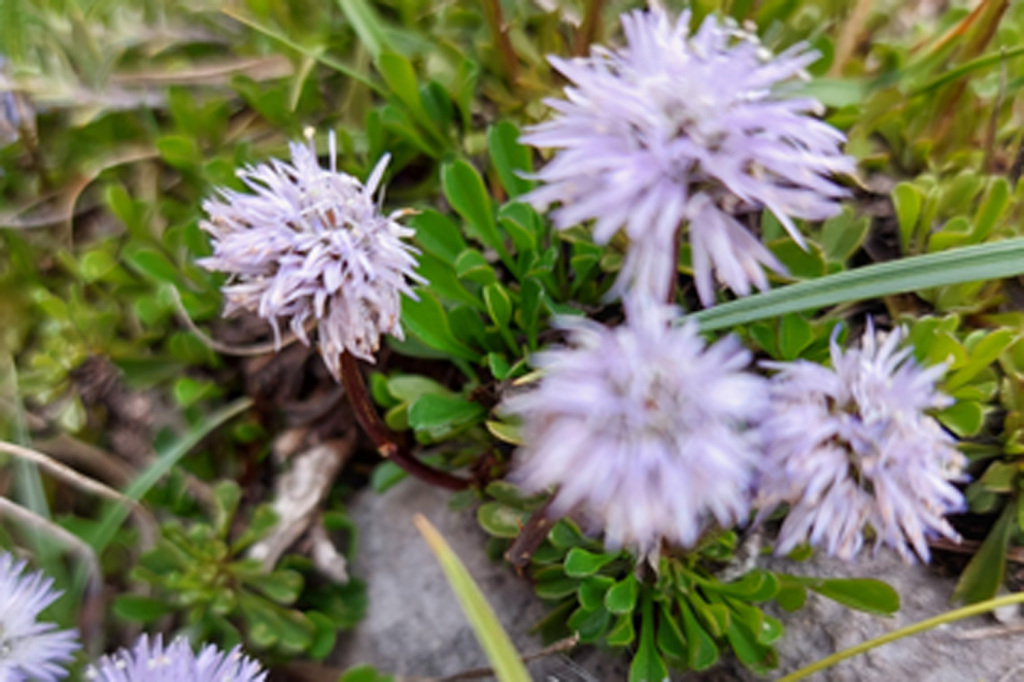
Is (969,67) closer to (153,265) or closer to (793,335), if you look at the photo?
(793,335)

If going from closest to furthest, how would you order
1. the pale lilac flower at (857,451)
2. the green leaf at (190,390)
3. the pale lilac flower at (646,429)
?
the pale lilac flower at (646,429) → the pale lilac flower at (857,451) → the green leaf at (190,390)

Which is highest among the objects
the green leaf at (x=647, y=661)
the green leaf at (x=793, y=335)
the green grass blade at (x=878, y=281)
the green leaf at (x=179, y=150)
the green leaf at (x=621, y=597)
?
the green leaf at (x=179, y=150)

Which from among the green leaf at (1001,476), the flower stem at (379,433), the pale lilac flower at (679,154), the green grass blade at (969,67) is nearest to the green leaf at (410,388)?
the flower stem at (379,433)

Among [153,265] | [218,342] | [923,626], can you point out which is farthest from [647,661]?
[153,265]

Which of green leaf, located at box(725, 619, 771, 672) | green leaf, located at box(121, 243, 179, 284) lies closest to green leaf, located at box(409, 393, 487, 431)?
green leaf, located at box(725, 619, 771, 672)

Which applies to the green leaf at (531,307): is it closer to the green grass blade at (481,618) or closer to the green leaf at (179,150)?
the green grass blade at (481,618)

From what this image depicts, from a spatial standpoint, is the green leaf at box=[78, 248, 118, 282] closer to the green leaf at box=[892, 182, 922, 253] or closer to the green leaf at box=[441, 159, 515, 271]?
the green leaf at box=[441, 159, 515, 271]

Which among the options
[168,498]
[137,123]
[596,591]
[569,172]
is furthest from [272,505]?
[569,172]
